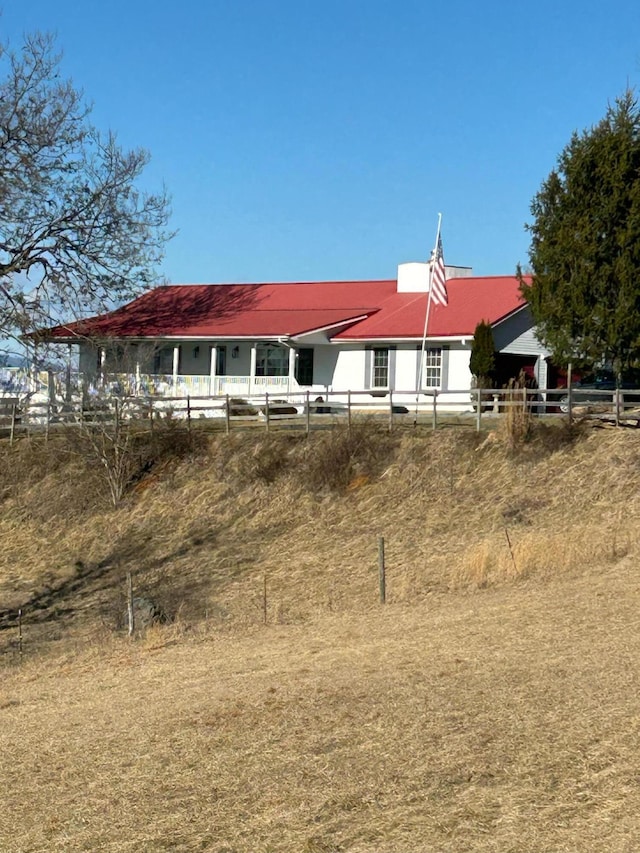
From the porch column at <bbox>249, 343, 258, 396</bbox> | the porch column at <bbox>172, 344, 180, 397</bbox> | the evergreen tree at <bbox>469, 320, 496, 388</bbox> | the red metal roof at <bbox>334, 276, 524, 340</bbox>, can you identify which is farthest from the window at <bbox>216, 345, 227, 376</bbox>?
the evergreen tree at <bbox>469, 320, 496, 388</bbox>

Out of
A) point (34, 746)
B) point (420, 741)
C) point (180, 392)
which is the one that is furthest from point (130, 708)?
point (180, 392)

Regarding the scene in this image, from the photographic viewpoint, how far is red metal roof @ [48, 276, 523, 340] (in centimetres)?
3903

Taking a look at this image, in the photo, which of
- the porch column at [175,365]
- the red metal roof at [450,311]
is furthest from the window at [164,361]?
the red metal roof at [450,311]

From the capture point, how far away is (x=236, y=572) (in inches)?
971

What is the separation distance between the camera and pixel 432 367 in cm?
3853

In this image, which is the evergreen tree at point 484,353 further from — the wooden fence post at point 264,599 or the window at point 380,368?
the wooden fence post at point 264,599

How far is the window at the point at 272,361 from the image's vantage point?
41.2 m

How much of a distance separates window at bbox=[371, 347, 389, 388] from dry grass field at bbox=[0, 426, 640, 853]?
28.8 ft

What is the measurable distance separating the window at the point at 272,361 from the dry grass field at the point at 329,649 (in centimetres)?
952

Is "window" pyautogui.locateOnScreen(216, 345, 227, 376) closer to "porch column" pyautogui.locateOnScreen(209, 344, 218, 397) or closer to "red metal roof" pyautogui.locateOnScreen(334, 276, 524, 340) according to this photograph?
"porch column" pyautogui.locateOnScreen(209, 344, 218, 397)

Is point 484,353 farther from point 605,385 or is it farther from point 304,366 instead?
point 304,366

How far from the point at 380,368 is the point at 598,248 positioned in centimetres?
1055

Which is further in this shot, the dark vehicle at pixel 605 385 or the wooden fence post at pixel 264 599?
the dark vehicle at pixel 605 385

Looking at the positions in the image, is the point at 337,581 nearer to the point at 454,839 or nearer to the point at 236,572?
the point at 236,572
